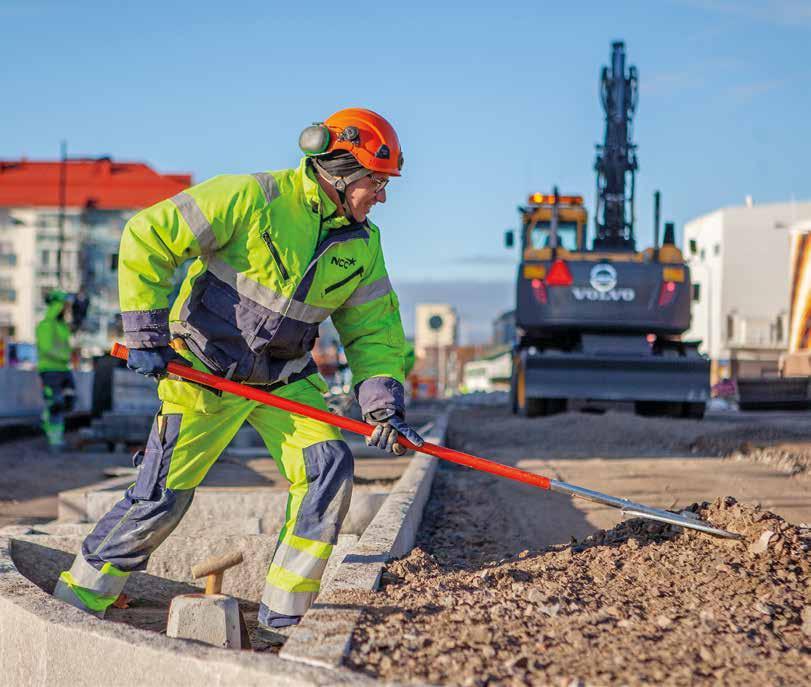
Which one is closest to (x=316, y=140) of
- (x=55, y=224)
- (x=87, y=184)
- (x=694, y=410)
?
(x=694, y=410)

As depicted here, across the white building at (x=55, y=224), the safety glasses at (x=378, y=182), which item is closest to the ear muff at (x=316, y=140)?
the safety glasses at (x=378, y=182)

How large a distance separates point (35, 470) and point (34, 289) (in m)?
71.3

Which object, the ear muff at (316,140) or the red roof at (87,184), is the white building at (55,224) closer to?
the red roof at (87,184)

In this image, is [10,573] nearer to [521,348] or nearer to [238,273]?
[238,273]

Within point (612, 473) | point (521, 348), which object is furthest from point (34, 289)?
point (612, 473)

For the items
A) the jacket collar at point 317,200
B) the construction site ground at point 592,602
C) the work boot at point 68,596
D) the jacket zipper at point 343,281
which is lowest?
the work boot at point 68,596

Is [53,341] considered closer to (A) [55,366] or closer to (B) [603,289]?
(A) [55,366]

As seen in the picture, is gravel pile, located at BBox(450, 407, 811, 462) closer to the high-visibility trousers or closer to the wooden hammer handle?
the high-visibility trousers

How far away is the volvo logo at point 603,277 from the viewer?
1546cm

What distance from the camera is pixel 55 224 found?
268 feet

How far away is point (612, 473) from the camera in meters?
9.31

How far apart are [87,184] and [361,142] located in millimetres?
81424

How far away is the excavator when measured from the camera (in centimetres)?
1487

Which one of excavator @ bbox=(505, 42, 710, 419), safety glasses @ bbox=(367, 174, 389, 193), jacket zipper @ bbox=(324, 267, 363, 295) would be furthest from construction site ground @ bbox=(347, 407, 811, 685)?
excavator @ bbox=(505, 42, 710, 419)
